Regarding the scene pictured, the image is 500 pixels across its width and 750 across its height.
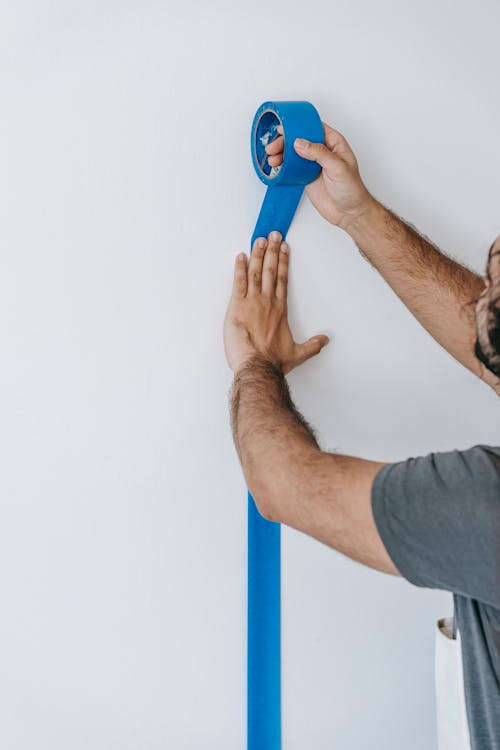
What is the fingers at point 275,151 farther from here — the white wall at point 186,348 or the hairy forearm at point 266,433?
the hairy forearm at point 266,433

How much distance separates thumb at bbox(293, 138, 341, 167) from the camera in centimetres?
119

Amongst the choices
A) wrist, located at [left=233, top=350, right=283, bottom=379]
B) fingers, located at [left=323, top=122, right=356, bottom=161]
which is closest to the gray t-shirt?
wrist, located at [left=233, top=350, right=283, bottom=379]

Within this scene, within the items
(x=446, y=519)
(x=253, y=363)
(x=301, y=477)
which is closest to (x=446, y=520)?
(x=446, y=519)

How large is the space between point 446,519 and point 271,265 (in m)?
0.50

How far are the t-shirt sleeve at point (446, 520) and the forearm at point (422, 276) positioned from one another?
0.33 metres

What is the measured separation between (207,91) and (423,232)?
426 mm

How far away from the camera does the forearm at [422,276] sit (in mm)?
1275

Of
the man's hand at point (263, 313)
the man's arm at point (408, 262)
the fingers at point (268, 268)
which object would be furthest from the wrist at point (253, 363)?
the man's arm at point (408, 262)

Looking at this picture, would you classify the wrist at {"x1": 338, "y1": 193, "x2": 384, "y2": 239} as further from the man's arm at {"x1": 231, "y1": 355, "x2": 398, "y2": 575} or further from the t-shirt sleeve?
the t-shirt sleeve

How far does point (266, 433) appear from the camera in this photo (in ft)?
3.62

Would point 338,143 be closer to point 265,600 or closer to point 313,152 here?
point 313,152

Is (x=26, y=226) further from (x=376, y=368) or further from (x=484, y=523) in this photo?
(x=484, y=523)

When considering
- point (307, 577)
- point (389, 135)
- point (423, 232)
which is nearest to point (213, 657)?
point (307, 577)

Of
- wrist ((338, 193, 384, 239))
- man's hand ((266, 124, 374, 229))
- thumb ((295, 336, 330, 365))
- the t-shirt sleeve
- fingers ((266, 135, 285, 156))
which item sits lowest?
the t-shirt sleeve
